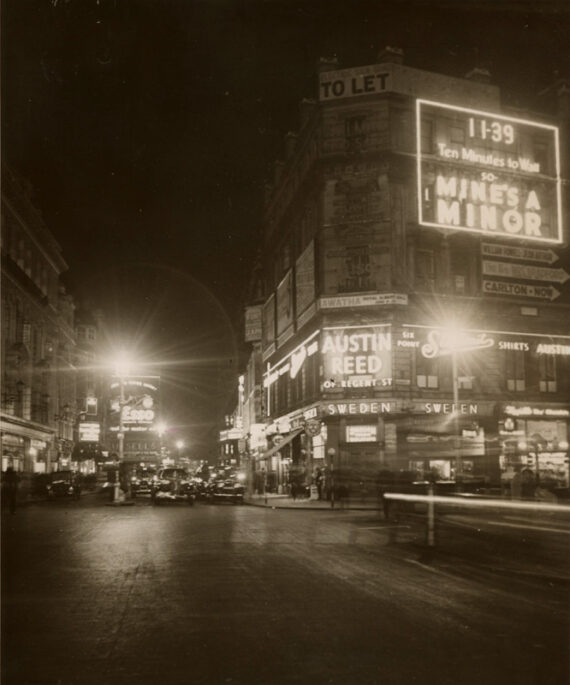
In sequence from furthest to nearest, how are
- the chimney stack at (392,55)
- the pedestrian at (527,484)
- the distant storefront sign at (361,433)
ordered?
1. the chimney stack at (392,55)
2. the distant storefront sign at (361,433)
3. the pedestrian at (527,484)

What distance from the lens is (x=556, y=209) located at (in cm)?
3978

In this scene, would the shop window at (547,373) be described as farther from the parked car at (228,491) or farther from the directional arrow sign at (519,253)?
the parked car at (228,491)

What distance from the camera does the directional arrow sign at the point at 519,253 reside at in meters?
42.3

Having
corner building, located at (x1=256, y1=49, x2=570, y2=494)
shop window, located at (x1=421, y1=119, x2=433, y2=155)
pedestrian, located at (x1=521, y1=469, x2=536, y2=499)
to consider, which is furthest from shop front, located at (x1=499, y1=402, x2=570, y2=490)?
shop window, located at (x1=421, y1=119, x2=433, y2=155)

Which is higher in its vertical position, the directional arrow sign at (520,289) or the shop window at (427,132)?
the shop window at (427,132)

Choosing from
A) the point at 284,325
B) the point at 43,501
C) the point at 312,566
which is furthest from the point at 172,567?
the point at 284,325

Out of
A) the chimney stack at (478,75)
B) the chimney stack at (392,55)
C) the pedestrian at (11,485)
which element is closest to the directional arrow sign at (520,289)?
the chimney stack at (478,75)

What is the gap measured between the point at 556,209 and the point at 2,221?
36076 millimetres

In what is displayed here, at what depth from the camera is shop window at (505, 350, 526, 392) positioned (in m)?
44.6

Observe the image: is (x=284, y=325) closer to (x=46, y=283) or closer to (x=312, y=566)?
(x=46, y=283)

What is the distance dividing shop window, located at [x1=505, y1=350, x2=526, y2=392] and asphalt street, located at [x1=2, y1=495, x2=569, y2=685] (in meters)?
28.0

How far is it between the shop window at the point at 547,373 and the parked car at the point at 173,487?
21.3 metres

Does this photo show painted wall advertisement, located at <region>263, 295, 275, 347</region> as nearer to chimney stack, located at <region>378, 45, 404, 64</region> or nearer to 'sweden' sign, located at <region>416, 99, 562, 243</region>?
chimney stack, located at <region>378, 45, 404, 64</region>

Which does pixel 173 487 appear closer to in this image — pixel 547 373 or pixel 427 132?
pixel 547 373
